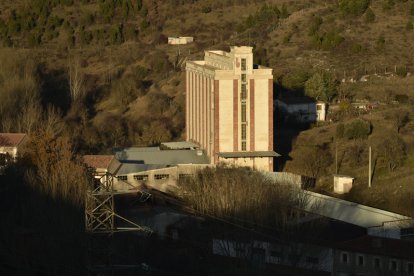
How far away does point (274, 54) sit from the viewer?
63.8m

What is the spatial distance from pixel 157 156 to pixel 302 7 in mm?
26773

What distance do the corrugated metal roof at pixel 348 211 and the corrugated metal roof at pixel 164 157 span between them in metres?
6.96

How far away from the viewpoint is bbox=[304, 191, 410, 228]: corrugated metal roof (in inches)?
1489

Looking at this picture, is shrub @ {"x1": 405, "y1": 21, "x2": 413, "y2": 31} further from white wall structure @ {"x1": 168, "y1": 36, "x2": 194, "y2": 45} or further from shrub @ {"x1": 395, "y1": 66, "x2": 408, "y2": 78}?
white wall structure @ {"x1": 168, "y1": 36, "x2": 194, "y2": 45}

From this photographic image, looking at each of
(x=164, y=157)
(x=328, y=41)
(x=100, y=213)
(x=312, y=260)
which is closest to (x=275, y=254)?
(x=312, y=260)

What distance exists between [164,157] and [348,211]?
31.5 ft

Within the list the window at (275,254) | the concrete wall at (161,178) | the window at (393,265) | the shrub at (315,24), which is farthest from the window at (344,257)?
the shrub at (315,24)

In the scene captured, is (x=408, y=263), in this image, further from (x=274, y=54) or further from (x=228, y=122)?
(x=274, y=54)

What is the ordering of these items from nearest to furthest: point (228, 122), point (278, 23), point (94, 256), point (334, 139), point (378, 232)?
point (94, 256) < point (378, 232) < point (228, 122) < point (334, 139) < point (278, 23)

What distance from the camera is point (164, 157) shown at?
4672cm

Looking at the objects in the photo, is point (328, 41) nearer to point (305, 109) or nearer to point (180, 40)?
point (305, 109)

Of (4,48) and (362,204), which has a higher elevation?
(4,48)

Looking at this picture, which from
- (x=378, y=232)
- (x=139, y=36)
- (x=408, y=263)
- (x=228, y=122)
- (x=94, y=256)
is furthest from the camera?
(x=139, y=36)

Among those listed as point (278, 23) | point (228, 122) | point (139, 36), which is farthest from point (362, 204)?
point (139, 36)
